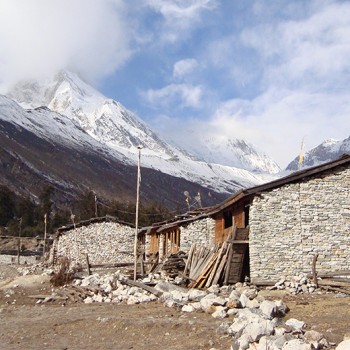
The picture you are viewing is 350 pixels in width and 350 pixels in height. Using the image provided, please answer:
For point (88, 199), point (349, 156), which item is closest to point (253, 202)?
point (349, 156)

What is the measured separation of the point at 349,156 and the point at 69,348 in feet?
47.1

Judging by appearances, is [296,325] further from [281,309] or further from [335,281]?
[335,281]

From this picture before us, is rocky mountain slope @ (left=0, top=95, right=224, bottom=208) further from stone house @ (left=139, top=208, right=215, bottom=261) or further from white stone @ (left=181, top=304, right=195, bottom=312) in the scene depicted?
white stone @ (left=181, top=304, right=195, bottom=312)

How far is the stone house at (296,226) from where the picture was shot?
63.6 feet

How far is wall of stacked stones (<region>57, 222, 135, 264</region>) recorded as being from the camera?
127 ft

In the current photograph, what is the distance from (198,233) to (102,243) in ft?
51.1

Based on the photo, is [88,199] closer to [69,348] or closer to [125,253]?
[125,253]

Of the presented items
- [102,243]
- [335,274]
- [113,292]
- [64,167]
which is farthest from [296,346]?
[64,167]

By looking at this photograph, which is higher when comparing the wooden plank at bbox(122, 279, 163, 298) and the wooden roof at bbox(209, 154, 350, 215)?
the wooden roof at bbox(209, 154, 350, 215)

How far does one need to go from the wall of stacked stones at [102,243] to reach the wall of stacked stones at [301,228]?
19880mm

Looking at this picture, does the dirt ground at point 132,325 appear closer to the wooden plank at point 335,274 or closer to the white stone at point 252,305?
the white stone at point 252,305

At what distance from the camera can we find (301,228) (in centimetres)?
1973

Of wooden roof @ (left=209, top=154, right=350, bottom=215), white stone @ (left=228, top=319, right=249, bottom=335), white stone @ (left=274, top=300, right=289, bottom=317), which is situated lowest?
white stone @ (left=228, top=319, right=249, bottom=335)

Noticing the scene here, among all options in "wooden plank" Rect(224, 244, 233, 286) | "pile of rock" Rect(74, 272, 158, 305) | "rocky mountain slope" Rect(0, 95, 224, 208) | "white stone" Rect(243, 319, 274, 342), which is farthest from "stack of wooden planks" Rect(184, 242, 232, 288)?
"rocky mountain slope" Rect(0, 95, 224, 208)
